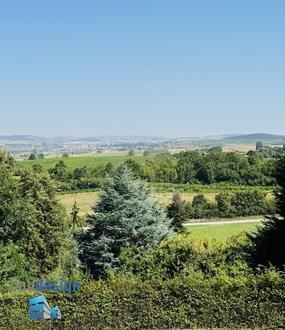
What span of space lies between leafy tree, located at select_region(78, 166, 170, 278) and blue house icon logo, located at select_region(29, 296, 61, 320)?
7668 millimetres

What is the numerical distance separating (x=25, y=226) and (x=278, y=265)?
45.2 feet

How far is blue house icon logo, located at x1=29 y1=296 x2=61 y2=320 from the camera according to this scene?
52.8 ft

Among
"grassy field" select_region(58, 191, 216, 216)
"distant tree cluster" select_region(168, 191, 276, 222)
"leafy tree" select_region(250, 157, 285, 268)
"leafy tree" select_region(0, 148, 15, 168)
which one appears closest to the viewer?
"leafy tree" select_region(250, 157, 285, 268)

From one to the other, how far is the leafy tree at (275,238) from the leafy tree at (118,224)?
6656 millimetres

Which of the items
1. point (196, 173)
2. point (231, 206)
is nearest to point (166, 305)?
point (231, 206)

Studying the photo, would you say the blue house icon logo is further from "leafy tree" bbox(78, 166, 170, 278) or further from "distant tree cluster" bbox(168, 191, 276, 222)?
"distant tree cluster" bbox(168, 191, 276, 222)

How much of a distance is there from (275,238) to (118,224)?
26.8 ft

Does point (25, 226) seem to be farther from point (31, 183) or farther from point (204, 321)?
point (204, 321)

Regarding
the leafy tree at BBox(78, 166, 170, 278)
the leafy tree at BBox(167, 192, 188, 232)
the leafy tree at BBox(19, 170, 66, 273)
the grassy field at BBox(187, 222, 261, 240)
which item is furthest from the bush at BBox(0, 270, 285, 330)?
the grassy field at BBox(187, 222, 261, 240)

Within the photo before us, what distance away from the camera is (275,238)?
62.8 ft

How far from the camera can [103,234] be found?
83.1 ft

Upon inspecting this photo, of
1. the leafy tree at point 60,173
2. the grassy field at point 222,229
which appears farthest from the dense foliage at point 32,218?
the leafy tree at point 60,173

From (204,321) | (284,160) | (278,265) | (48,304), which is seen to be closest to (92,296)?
(48,304)
